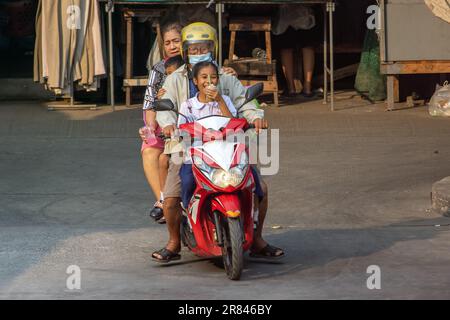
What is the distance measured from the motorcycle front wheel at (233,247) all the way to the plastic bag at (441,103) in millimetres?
6677

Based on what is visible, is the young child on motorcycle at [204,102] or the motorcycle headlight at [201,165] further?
the young child on motorcycle at [204,102]

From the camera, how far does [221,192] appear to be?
7.09 metres

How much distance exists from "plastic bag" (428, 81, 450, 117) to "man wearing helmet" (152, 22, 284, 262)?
5.99 m

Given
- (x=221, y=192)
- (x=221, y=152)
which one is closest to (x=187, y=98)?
(x=221, y=152)

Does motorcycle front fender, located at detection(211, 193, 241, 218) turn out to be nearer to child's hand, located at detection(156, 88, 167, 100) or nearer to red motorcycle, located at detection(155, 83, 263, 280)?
red motorcycle, located at detection(155, 83, 263, 280)

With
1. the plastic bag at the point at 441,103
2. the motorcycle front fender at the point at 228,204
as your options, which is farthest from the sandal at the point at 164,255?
the plastic bag at the point at 441,103

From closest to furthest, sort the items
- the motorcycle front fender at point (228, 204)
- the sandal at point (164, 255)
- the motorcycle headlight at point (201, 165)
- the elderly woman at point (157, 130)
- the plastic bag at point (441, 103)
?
1. the motorcycle front fender at point (228, 204)
2. the motorcycle headlight at point (201, 165)
3. the sandal at point (164, 255)
4. the elderly woman at point (157, 130)
5. the plastic bag at point (441, 103)

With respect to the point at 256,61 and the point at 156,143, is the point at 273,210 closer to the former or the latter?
the point at 156,143

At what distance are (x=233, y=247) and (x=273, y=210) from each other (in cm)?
265

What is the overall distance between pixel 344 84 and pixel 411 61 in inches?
94.4

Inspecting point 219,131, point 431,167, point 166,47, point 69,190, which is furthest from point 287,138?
point 219,131

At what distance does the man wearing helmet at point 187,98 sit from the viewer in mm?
7555

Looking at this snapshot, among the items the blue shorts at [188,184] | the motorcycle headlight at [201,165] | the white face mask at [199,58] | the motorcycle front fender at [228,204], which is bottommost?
the motorcycle front fender at [228,204]

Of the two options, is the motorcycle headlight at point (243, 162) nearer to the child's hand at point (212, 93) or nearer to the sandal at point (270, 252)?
the child's hand at point (212, 93)
